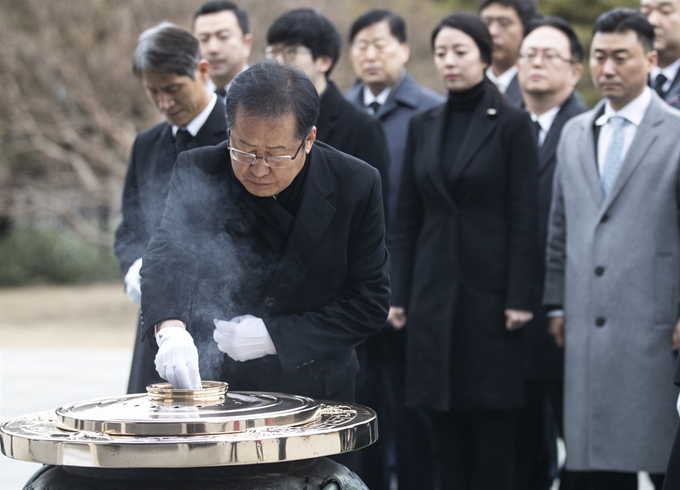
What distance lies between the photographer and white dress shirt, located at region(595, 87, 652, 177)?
4430 mm

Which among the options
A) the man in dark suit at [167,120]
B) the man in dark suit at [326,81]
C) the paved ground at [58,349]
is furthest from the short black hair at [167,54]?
the paved ground at [58,349]

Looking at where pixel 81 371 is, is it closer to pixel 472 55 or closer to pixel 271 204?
pixel 472 55

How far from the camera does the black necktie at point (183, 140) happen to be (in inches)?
157

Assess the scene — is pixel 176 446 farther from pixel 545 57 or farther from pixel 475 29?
pixel 545 57

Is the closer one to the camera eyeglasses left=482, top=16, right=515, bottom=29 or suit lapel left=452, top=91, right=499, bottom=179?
suit lapel left=452, top=91, right=499, bottom=179

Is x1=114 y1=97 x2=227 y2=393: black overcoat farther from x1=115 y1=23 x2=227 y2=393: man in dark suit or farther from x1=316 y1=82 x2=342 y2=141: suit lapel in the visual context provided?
x1=316 y1=82 x2=342 y2=141: suit lapel

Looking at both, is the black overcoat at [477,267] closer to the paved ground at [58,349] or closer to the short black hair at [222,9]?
the short black hair at [222,9]

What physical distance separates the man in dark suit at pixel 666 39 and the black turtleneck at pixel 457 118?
3.23ft

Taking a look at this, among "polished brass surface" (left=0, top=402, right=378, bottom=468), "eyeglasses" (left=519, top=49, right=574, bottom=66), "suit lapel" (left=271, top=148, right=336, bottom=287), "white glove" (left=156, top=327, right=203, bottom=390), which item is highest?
"eyeglasses" (left=519, top=49, right=574, bottom=66)

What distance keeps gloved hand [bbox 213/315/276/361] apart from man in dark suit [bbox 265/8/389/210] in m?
1.57

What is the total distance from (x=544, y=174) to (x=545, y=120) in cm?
33

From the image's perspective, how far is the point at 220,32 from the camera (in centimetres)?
529

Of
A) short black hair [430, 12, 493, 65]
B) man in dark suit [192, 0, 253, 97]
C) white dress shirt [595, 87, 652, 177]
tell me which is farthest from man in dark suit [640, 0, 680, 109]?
man in dark suit [192, 0, 253, 97]

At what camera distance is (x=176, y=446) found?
2.31m
